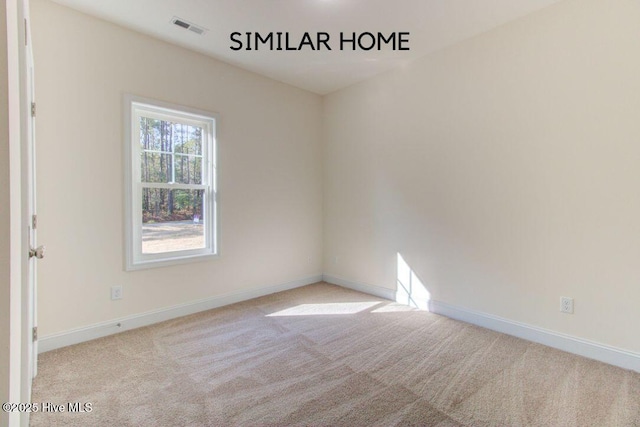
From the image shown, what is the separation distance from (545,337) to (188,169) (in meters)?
3.76

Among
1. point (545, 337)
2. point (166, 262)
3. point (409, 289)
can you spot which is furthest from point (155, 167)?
point (545, 337)

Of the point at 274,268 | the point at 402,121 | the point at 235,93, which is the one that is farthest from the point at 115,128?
the point at 402,121

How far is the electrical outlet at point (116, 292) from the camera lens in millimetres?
2791

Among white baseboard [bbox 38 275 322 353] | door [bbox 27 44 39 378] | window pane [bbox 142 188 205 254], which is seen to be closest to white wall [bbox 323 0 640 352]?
white baseboard [bbox 38 275 322 353]

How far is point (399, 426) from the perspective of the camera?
167 centimetres

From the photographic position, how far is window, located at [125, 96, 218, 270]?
116 inches

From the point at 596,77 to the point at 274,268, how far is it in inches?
145

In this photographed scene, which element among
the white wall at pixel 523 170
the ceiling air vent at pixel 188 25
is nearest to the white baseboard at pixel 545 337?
the white wall at pixel 523 170

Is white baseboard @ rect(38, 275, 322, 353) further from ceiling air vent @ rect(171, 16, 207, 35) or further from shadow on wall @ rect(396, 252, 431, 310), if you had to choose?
ceiling air vent @ rect(171, 16, 207, 35)

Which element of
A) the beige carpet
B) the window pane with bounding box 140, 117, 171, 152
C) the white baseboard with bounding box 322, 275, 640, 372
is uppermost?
the window pane with bounding box 140, 117, 171, 152

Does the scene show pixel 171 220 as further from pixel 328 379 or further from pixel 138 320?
pixel 328 379

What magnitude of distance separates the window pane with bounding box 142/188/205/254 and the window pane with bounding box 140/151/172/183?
0.12 meters

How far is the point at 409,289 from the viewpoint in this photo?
3.59 meters

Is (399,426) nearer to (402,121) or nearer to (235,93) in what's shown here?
(402,121)
